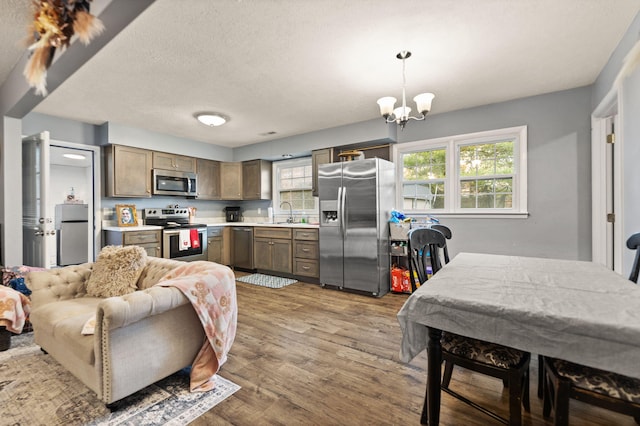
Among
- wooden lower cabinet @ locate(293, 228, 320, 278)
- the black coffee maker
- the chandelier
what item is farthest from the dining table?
the black coffee maker

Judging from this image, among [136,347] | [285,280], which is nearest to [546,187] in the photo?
[285,280]

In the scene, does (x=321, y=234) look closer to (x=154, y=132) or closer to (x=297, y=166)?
(x=297, y=166)

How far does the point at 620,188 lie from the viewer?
8.19ft

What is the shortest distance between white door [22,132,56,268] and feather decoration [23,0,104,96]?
97.2 inches

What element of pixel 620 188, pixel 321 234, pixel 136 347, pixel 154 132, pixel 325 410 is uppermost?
pixel 154 132

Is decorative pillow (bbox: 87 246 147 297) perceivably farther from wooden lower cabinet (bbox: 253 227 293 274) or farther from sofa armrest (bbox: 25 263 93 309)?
wooden lower cabinet (bbox: 253 227 293 274)

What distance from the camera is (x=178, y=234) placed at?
483 cm

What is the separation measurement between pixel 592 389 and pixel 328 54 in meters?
2.70

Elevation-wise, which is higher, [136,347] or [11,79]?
[11,79]

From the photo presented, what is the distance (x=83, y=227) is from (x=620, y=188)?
6.78 m

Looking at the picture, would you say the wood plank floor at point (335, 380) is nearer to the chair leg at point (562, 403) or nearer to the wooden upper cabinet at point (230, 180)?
the chair leg at point (562, 403)

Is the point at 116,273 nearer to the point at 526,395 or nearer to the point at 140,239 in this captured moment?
the point at 140,239

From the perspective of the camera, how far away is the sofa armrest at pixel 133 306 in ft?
4.99

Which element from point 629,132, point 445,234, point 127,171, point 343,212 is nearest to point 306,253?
point 343,212
